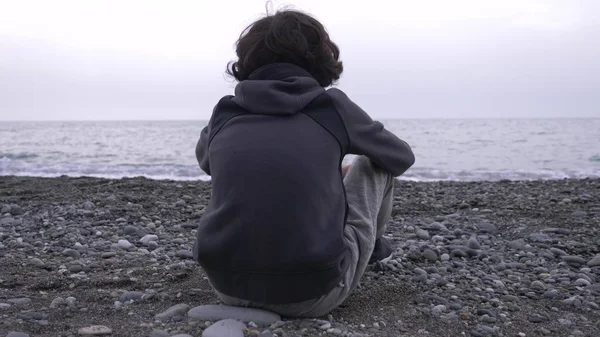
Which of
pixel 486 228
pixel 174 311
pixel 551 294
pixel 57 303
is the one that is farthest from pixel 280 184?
pixel 486 228

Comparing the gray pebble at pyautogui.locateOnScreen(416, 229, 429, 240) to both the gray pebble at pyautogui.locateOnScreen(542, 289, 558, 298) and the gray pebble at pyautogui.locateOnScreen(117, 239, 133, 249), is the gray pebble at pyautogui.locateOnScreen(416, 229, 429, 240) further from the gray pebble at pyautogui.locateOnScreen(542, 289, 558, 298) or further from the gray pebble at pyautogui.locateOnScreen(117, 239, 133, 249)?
the gray pebble at pyautogui.locateOnScreen(117, 239, 133, 249)

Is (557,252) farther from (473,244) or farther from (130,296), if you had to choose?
(130,296)

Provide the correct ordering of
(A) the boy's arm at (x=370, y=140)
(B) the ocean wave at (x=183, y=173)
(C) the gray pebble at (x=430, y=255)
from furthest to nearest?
1. (B) the ocean wave at (x=183, y=173)
2. (C) the gray pebble at (x=430, y=255)
3. (A) the boy's arm at (x=370, y=140)

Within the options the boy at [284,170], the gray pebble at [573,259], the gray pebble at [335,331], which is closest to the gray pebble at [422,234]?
the gray pebble at [573,259]

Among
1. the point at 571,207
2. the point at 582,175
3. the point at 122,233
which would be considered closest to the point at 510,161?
the point at 582,175

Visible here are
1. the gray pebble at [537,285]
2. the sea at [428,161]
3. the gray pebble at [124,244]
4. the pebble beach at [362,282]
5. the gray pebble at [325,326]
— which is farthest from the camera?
the sea at [428,161]

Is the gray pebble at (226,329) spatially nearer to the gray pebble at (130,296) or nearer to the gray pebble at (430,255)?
the gray pebble at (130,296)

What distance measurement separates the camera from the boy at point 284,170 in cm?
235

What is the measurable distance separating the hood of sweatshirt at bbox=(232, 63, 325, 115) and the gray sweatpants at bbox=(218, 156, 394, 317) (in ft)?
1.80

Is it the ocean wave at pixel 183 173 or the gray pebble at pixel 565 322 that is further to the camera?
the ocean wave at pixel 183 173

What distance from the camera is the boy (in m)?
2.35

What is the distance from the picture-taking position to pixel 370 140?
256 centimetres

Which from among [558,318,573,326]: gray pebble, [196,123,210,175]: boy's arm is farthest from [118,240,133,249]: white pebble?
[558,318,573,326]: gray pebble

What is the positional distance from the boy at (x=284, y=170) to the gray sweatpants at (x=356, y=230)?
1cm
